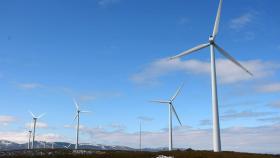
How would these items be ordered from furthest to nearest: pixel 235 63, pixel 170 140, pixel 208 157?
1. pixel 170 140
2. pixel 235 63
3. pixel 208 157

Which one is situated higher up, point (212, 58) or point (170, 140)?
point (212, 58)

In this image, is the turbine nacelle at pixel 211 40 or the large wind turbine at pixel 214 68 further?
the turbine nacelle at pixel 211 40

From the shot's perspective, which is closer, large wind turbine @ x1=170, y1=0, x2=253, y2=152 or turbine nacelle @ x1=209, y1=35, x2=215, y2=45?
large wind turbine @ x1=170, y1=0, x2=253, y2=152

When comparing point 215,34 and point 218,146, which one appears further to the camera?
point 215,34

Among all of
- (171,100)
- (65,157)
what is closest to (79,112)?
(171,100)

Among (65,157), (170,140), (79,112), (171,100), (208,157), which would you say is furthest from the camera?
(79,112)

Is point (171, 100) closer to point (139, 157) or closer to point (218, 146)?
point (139, 157)

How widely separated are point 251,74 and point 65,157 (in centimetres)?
4501

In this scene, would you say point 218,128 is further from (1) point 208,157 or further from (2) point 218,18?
(2) point 218,18

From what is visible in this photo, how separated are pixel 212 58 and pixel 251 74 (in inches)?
318

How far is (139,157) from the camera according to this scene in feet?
272

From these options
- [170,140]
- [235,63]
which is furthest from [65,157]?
[235,63]

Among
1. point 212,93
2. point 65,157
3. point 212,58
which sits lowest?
point 65,157

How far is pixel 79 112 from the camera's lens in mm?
160750
